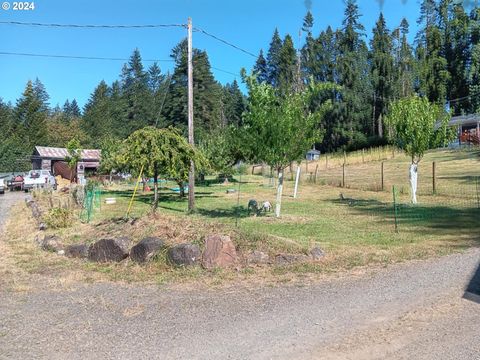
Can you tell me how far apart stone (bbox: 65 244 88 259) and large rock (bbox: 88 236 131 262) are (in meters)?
0.31

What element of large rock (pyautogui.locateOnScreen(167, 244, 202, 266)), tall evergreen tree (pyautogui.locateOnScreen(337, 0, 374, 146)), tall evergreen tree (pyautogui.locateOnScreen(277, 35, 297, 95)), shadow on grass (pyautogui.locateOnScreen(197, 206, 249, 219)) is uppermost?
tall evergreen tree (pyautogui.locateOnScreen(277, 35, 297, 95))

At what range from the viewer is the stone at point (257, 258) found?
897 cm

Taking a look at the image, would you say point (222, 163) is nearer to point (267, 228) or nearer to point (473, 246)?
point (267, 228)

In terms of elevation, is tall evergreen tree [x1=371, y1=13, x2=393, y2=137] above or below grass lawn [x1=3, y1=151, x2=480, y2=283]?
above

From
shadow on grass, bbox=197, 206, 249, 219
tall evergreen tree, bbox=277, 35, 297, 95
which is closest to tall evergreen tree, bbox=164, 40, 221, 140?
tall evergreen tree, bbox=277, 35, 297, 95

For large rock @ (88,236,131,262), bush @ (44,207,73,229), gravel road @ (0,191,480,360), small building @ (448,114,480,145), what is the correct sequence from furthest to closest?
1. small building @ (448,114,480,145)
2. bush @ (44,207,73,229)
3. large rock @ (88,236,131,262)
4. gravel road @ (0,191,480,360)

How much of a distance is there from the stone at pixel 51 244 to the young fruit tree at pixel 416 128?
1388 cm

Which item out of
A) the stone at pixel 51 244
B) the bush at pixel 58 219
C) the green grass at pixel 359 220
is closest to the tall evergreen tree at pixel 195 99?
the green grass at pixel 359 220

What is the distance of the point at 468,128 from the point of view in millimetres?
56281

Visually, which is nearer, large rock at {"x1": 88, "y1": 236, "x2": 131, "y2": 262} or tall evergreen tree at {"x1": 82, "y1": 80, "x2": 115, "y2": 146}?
large rock at {"x1": 88, "y1": 236, "x2": 131, "y2": 262}

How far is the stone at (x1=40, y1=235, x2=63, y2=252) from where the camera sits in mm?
11083

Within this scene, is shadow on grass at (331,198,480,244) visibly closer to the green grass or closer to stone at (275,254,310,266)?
the green grass

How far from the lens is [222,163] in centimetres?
3388

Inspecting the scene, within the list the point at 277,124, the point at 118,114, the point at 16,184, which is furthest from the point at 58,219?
the point at 118,114
